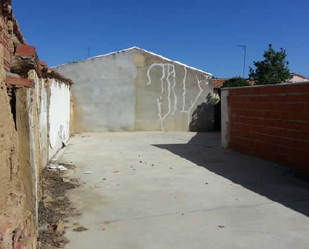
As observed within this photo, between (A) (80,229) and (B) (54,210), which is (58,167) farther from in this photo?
(A) (80,229)

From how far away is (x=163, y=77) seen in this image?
1866 cm

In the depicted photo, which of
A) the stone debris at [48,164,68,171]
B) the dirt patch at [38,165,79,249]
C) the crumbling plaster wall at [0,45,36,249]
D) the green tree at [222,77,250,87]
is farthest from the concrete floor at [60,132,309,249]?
the green tree at [222,77,250,87]

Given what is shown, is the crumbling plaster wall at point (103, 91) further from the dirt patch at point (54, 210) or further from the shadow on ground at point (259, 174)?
the dirt patch at point (54, 210)

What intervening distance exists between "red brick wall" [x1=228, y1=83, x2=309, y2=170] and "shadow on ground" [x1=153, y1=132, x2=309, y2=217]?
0.31m

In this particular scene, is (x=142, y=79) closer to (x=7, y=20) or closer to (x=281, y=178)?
(x=281, y=178)

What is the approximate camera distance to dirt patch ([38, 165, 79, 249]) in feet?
13.1

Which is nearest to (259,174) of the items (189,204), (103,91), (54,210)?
(189,204)

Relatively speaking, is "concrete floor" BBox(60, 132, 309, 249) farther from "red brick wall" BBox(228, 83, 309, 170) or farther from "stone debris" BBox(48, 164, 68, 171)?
"red brick wall" BBox(228, 83, 309, 170)

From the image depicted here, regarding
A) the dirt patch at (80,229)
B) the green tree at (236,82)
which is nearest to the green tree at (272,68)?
the green tree at (236,82)

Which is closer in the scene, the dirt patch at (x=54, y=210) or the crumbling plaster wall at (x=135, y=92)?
the dirt patch at (x=54, y=210)

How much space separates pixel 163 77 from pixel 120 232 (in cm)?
1491

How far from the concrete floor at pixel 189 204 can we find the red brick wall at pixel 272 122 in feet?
1.37

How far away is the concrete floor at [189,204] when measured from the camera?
13.4ft

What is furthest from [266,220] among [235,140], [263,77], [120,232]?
[263,77]
